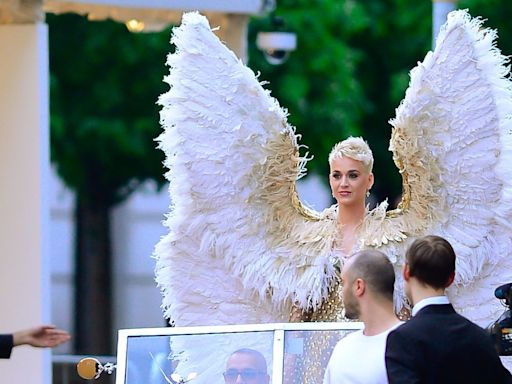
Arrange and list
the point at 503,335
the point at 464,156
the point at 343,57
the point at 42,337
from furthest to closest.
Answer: the point at 343,57, the point at 464,156, the point at 42,337, the point at 503,335

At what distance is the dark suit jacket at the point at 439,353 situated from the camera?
4.38 metres

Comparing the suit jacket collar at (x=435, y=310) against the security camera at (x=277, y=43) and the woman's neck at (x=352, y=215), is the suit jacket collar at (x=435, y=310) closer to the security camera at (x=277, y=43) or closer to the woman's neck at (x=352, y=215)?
the woman's neck at (x=352, y=215)

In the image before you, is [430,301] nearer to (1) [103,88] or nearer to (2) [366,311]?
(2) [366,311]

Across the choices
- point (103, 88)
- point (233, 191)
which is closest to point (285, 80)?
point (103, 88)

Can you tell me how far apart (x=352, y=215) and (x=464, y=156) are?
1.65 feet

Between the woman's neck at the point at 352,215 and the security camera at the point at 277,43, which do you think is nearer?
the woman's neck at the point at 352,215

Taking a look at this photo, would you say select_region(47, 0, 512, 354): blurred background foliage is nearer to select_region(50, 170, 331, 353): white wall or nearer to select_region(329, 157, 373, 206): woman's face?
select_region(50, 170, 331, 353): white wall

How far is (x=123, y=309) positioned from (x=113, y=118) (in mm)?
8796

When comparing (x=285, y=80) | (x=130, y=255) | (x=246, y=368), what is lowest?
A: (x=130, y=255)

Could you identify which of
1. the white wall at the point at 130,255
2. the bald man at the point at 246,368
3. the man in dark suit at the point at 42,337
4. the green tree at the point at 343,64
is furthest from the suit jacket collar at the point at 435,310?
the white wall at the point at 130,255

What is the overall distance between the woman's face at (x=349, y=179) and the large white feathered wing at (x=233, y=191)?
0.67 ft

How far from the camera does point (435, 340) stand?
441cm

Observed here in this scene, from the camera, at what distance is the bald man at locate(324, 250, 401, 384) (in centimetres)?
465

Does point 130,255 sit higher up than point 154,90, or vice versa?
point 154,90
